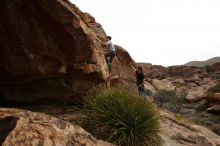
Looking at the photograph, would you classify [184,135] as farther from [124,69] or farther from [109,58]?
[124,69]

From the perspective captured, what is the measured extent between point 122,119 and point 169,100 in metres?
22.5

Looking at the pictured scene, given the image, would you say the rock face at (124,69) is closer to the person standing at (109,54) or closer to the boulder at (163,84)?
the person standing at (109,54)

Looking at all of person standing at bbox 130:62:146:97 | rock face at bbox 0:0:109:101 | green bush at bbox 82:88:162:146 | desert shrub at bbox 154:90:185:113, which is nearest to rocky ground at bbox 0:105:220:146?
rock face at bbox 0:0:109:101

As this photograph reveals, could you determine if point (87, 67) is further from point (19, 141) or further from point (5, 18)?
point (19, 141)

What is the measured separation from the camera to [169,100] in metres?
32.2

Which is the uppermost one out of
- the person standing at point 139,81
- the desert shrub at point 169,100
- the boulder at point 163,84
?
the person standing at point 139,81

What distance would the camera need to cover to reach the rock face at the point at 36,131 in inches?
243

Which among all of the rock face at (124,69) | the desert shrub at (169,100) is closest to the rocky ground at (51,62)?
the rock face at (124,69)

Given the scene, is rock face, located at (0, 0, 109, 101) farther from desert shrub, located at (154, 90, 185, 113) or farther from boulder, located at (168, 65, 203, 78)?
boulder, located at (168, 65, 203, 78)

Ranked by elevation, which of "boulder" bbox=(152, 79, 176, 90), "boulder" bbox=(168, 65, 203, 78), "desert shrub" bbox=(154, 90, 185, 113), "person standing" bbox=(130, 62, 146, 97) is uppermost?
"boulder" bbox=(168, 65, 203, 78)

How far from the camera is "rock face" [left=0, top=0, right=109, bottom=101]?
1043 centimetres

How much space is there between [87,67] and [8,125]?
5438 millimetres

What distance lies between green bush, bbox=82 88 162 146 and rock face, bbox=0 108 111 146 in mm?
2735

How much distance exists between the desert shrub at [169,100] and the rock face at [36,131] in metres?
22.7
